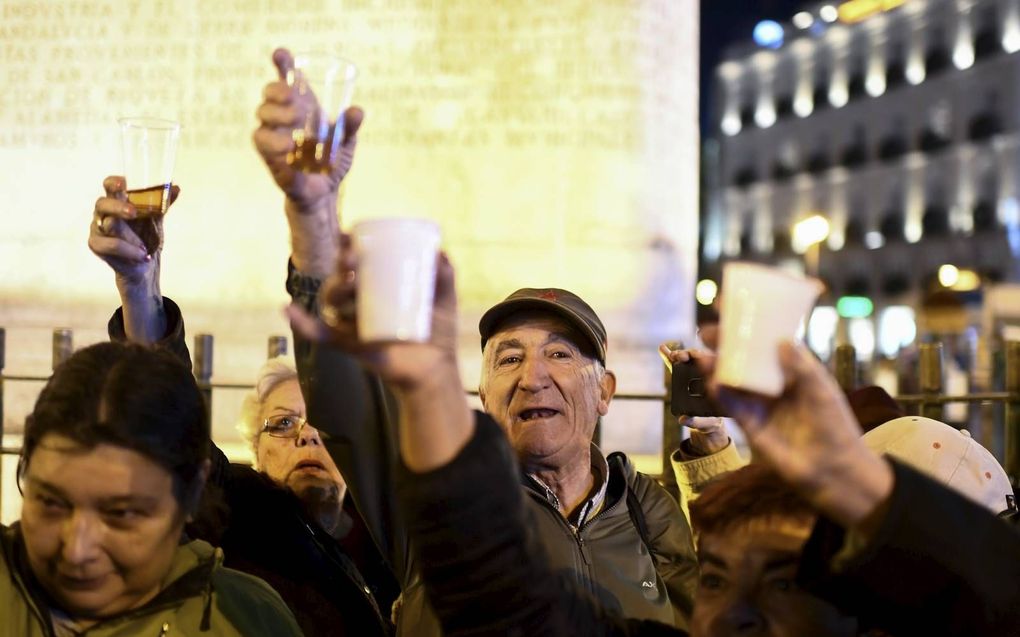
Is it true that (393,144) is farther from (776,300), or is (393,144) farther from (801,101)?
(801,101)

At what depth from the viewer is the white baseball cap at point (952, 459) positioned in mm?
2367

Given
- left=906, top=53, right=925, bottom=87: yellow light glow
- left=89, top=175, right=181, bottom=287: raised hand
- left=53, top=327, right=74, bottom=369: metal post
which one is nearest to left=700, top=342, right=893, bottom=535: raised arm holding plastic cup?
left=89, top=175, right=181, bottom=287: raised hand

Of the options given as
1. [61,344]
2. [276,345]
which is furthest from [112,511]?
[61,344]

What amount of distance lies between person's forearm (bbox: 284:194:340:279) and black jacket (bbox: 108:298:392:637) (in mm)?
667

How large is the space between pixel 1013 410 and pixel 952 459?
15.2 ft

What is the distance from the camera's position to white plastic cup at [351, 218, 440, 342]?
1.44m

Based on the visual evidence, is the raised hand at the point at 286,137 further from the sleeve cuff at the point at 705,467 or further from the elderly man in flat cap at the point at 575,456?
the sleeve cuff at the point at 705,467

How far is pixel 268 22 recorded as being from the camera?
25.5 ft

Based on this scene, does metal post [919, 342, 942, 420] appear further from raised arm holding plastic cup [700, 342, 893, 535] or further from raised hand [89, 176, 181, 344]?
raised arm holding plastic cup [700, 342, 893, 535]

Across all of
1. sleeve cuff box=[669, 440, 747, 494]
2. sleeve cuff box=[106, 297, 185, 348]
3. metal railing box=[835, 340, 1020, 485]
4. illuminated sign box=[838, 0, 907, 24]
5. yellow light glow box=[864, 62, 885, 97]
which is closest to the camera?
sleeve cuff box=[106, 297, 185, 348]

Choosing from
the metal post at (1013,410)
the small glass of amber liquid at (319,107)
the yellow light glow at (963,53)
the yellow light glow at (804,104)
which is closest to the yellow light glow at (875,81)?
the yellow light glow at (804,104)

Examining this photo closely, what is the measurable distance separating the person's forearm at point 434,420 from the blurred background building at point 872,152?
4078cm

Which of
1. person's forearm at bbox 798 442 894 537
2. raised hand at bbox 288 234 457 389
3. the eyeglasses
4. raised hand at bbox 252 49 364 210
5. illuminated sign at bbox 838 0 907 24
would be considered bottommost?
the eyeglasses

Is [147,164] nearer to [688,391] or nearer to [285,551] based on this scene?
[285,551]
